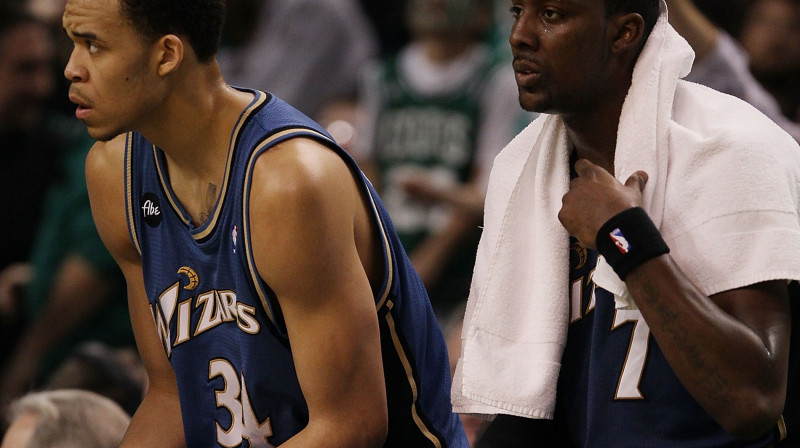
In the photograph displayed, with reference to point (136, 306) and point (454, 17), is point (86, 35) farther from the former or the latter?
point (454, 17)

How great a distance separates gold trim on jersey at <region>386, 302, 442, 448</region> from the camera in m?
2.30

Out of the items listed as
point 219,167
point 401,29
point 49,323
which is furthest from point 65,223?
point 219,167

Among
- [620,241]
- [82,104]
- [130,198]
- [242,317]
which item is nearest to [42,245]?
[130,198]

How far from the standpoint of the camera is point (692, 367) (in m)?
1.82

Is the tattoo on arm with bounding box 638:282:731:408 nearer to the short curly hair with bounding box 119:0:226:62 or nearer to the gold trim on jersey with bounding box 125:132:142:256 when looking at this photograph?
the short curly hair with bounding box 119:0:226:62

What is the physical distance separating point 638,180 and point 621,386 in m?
0.35

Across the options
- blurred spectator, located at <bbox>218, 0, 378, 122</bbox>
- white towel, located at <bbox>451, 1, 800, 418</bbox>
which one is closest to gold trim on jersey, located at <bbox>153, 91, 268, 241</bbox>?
white towel, located at <bbox>451, 1, 800, 418</bbox>

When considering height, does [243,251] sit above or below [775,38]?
above

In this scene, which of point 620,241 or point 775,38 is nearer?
point 620,241

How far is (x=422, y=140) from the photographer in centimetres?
455

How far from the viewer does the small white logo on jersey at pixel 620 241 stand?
1.85 m

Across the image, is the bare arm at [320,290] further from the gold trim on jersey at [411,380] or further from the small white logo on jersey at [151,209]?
the small white logo on jersey at [151,209]

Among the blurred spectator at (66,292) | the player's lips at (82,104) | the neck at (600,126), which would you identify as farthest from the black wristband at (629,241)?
the blurred spectator at (66,292)

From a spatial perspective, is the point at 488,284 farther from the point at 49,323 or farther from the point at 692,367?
the point at 49,323
